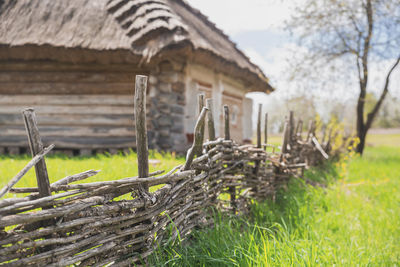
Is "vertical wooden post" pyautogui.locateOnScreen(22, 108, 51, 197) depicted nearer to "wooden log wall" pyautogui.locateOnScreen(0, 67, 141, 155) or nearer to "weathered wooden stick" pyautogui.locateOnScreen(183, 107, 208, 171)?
"weathered wooden stick" pyautogui.locateOnScreen(183, 107, 208, 171)

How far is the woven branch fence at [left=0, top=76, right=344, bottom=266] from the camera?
46.1 inches

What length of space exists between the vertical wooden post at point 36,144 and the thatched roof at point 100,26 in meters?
4.17

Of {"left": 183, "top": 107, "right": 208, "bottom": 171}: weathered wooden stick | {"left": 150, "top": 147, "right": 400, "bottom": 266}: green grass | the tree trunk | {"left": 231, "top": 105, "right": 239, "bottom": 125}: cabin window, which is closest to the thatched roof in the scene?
{"left": 231, "top": 105, "right": 239, "bottom": 125}: cabin window

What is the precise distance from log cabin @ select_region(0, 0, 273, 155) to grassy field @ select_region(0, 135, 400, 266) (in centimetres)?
138

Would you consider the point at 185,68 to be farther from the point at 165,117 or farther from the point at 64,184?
the point at 64,184

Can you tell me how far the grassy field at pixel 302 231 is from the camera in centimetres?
181

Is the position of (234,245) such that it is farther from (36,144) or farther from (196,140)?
(36,144)

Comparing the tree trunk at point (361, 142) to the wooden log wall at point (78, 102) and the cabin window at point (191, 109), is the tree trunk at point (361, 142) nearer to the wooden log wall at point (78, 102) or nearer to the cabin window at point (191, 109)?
the cabin window at point (191, 109)

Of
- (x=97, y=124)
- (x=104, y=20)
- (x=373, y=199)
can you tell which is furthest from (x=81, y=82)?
(x=373, y=199)

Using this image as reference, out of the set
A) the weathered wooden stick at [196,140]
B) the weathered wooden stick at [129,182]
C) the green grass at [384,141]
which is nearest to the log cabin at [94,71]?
the weathered wooden stick at [196,140]

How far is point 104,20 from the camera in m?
6.19

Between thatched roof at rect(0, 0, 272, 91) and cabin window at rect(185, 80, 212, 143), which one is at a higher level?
thatched roof at rect(0, 0, 272, 91)

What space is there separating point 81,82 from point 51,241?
5.44m

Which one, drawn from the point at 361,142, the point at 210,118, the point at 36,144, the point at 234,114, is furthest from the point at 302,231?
the point at 361,142
